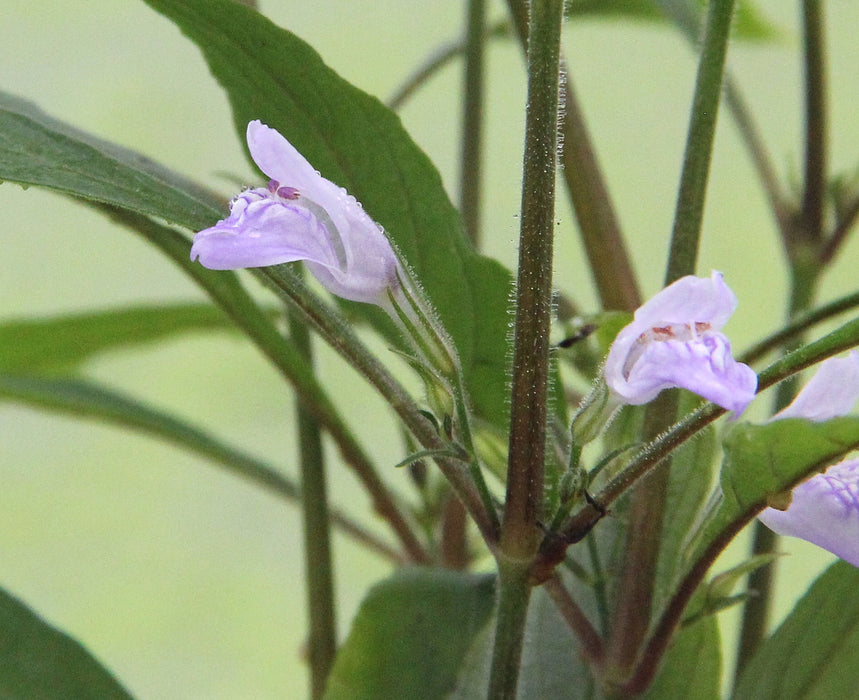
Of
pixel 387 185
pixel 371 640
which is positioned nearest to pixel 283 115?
pixel 387 185

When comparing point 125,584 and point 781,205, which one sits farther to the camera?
point 125,584

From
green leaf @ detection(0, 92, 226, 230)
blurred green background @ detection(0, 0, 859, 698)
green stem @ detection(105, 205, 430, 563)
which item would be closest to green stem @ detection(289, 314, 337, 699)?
green stem @ detection(105, 205, 430, 563)

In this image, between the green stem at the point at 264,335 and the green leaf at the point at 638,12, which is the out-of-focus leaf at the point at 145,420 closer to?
the green stem at the point at 264,335

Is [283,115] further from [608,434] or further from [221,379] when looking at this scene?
[221,379]

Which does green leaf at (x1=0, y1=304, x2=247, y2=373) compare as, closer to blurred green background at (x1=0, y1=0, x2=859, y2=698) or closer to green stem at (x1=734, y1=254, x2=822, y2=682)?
green stem at (x1=734, y1=254, x2=822, y2=682)

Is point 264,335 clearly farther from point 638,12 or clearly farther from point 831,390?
point 638,12

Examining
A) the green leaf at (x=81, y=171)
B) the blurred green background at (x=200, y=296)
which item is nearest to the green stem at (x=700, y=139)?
the green leaf at (x=81, y=171)
